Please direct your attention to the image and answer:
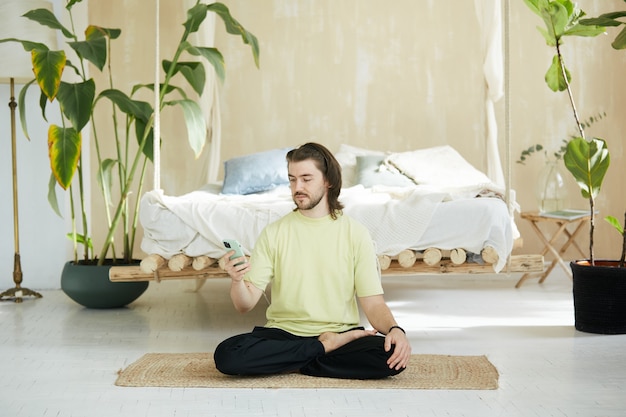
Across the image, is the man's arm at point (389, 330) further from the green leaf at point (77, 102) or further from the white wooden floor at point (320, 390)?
the green leaf at point (77, 102)

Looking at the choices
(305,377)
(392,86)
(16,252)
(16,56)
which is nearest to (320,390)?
(305,377)

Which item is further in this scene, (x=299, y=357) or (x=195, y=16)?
(x=195, y=16)

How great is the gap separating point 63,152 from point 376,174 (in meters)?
2.19

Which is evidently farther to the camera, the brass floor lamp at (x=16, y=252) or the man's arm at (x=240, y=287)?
the brass floor lamp at (x=16, y=252)

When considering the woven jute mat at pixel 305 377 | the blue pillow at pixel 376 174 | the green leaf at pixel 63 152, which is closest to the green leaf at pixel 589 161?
the woven jute mat at pixel 305 377

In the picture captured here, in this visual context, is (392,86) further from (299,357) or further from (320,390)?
(320,390)

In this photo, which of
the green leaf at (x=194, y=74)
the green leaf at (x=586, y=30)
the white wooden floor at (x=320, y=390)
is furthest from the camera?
the green leaf at (x=194, y=74)

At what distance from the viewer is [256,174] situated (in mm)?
5840

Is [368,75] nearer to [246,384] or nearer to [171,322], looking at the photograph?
[171,322]

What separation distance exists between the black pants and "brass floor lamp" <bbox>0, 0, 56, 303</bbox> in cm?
263

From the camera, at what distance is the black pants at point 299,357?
3186 millimetres

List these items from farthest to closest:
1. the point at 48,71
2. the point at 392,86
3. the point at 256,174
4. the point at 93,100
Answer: the point at 392,86, the point at 256,174, the point at 93,100, the point at 48,71

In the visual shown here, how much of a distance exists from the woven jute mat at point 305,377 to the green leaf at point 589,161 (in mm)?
1177

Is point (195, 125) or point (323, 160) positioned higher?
point (195, 125)
